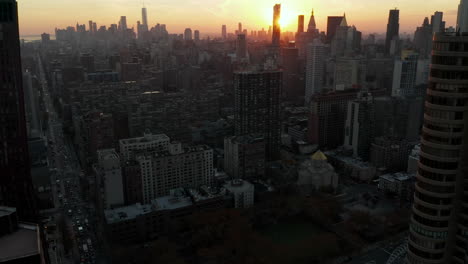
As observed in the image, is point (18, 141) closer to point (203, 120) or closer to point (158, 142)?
point (158, 142)

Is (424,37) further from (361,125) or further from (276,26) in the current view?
(361,125)

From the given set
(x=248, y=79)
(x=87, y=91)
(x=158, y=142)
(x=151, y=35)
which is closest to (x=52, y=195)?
(x=158, y=142)

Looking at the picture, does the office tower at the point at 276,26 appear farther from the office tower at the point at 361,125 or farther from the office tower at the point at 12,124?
the office tower at the point at 12,124

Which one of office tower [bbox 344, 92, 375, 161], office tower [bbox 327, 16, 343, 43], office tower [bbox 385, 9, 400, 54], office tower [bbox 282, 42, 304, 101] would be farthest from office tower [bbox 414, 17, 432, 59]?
office tower [bbox 344, 92, 375, 161]

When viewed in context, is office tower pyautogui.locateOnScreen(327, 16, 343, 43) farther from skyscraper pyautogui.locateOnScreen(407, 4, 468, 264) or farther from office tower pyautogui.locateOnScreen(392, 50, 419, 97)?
skyscraper pyautogui.locateOnScreen(407, 4, 468, 264)

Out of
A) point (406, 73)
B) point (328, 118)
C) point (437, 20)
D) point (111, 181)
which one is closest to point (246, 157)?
point (111, 181)

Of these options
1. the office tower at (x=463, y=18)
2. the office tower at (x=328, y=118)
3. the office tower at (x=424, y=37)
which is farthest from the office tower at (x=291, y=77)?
the office tower at (x=463, y=18)
